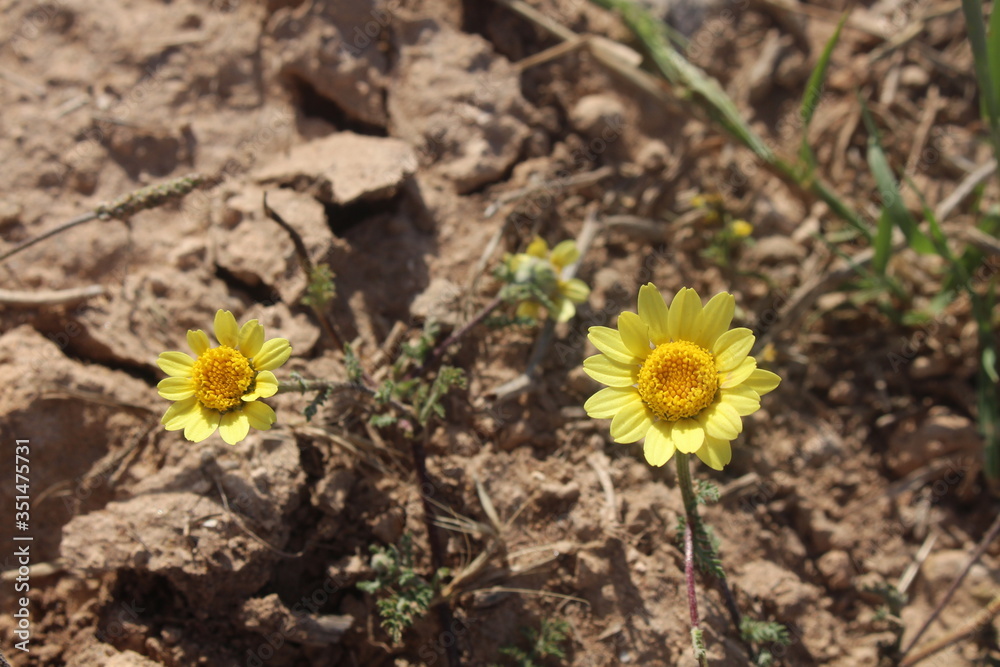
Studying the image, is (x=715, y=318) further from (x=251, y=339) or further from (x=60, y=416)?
(x=60, y=416)

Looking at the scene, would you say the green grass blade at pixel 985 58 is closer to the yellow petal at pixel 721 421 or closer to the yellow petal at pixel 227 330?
the yellow petal at pixel 721 421

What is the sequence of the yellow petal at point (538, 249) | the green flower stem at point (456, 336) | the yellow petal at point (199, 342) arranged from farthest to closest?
the yellow petal at point (538, 249) → the green flower stem at point (456, 336) → the yellow petal at point (199, 342)

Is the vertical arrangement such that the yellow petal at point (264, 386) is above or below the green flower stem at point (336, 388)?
below

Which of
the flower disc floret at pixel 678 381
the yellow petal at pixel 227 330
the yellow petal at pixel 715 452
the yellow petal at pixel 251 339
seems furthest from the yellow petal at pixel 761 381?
the yellow petal at pixel 227 330

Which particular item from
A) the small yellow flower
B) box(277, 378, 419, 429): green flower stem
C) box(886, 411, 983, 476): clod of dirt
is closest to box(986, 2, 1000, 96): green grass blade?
the small yellow flower

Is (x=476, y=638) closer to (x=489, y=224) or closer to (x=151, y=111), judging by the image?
(x=489, y=224)

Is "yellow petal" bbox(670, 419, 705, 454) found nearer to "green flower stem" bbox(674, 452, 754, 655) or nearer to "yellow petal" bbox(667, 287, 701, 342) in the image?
"green flower stem" bbox(674, 452, 754, 655)
